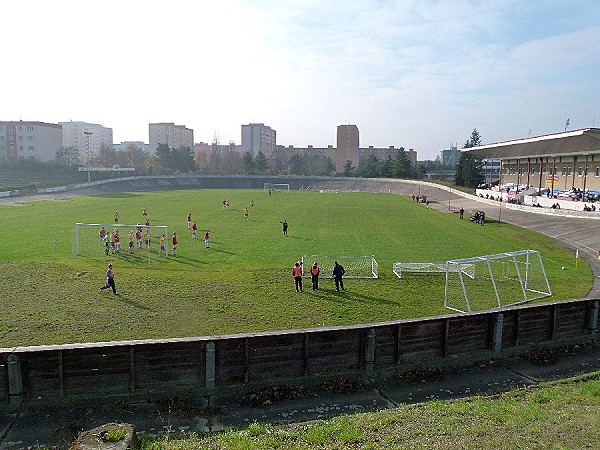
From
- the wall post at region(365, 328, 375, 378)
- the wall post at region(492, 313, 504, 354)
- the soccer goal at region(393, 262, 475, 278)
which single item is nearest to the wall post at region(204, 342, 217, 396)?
the wall post at region(365, 328, 375, 378)

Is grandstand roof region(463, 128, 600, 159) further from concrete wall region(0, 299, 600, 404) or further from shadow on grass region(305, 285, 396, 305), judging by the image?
concrete wall region(0, 299, 600, 404)

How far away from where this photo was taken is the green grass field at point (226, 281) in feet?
49.4

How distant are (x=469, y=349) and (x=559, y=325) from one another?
9.61ft

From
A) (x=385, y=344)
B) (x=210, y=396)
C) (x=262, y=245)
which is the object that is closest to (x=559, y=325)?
(x=385, y=344)

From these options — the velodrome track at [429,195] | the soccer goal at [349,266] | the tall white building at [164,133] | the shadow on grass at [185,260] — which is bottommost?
the shadow on grass at [185,260]

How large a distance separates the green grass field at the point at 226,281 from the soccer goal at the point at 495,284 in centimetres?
66

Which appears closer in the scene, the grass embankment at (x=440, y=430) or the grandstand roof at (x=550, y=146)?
the grass embankment at (x=440, y=430)

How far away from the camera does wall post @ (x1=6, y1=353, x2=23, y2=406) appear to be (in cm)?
771

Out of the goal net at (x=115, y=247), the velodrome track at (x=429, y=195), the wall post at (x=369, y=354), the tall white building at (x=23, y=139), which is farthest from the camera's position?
the tall white building at (x=23, y=139)

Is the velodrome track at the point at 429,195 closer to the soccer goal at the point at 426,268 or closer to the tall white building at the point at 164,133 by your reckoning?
the soccer goal at the point at 426,268

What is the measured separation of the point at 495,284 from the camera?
1931cm

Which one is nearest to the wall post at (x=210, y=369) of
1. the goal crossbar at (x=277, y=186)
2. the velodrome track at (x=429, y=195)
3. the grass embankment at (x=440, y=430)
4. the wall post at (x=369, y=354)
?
the grass embankment at (x=440, y=430)

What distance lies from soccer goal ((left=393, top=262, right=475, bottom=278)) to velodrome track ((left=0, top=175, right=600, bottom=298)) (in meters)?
4.80

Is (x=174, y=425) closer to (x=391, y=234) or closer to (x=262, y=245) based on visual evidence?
(x=262, y=245)
